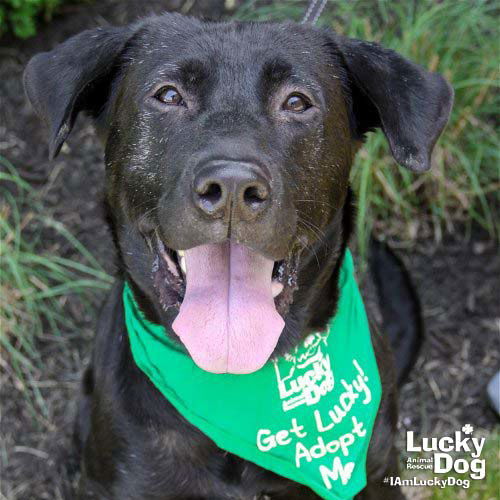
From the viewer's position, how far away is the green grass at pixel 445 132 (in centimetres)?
402

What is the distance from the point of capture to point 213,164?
2.24m

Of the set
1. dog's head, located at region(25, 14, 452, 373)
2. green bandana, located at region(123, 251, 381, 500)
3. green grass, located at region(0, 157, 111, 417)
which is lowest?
green grass, located at region(0, 157, 111, 417)

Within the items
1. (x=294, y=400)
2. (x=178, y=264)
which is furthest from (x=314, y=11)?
(x=294, y=400)

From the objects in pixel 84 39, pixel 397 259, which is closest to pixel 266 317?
pixel 84 39

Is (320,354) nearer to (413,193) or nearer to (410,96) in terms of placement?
(410,96)

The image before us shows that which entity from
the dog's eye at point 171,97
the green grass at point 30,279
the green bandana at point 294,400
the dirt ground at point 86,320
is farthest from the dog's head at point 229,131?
the dirt ground at point 86,320

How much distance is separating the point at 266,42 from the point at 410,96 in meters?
0.45

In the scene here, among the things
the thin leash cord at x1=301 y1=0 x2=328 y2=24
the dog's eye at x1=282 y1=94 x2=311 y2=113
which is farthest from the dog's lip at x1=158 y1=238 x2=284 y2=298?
the thin leash cord at x1=301 y1=0 x2=328 y2=24

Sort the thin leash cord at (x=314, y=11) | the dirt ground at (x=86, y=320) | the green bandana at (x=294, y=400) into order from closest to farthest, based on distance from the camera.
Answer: the green bandana at (x=294, y=400) < the thin leash cord at (x=314, y=11) < the dirt ground at (x=86, y=320)

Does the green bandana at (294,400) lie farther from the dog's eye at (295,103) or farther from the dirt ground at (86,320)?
the dirt ground at (86,320)

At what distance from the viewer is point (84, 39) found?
2.70m

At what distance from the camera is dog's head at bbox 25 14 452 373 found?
8.00ft

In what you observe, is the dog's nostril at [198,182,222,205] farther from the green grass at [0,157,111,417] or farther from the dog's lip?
the green grass at [0,157,111,417]

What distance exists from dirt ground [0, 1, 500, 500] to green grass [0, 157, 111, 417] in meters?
0.05
